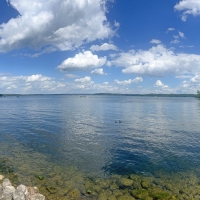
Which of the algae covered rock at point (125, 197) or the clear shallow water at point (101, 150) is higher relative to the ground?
the clear shallow water at point (101, 150)

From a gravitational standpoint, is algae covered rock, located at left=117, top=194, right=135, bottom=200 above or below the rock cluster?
below

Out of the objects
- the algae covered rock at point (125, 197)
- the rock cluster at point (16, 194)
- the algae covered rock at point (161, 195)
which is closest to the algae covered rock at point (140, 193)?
the algae covered rock at point (125, 197)

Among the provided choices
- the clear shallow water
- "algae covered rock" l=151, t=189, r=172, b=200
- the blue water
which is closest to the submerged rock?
the clear shallow water

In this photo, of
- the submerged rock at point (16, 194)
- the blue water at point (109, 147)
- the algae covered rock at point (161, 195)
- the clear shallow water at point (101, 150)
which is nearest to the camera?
the submerged rock at point (16, 194)

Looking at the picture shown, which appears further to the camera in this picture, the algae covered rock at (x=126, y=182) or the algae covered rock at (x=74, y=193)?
the algae covered rock at (x=126, y=182)

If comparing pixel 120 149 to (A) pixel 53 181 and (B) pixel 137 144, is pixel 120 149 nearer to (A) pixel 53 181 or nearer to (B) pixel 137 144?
(B) pixel 137 144

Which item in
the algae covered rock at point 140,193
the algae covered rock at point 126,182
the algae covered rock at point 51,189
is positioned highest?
the algae covered rock at point 51,189

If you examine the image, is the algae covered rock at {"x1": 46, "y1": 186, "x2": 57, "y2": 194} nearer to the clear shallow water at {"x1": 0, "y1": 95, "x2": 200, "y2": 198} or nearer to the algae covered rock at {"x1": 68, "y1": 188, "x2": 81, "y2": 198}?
the algae covered rock at {"x1": 68, "y1": 188, "x2": 81, "y2": 198}

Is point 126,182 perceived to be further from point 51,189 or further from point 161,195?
point 51,189

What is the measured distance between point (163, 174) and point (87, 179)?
1103 cm

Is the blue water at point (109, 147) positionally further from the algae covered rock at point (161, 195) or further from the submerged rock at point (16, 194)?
the submerged rock at point (16, 194)

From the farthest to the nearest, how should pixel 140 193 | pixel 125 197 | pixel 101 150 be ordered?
pixel 101 150 → pixel 140 193 → pixel 125 197

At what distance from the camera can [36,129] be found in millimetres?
55469

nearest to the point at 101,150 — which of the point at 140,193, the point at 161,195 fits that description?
the point at 140,193
